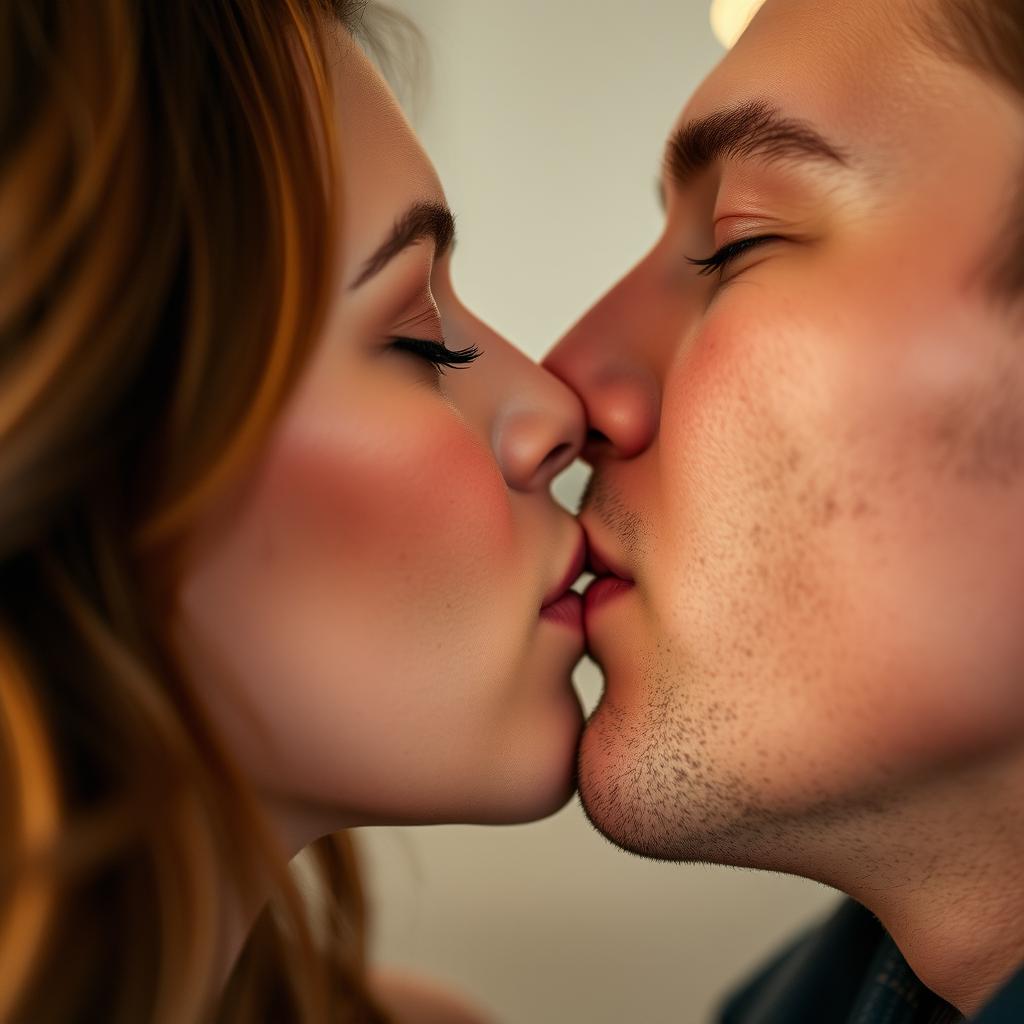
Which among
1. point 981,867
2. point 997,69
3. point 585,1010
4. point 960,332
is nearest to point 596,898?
point 585,1010

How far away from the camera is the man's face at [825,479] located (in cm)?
91

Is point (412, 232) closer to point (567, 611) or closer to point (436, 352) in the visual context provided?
point (436, 352)

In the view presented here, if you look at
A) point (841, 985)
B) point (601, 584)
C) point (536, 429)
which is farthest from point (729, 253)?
point (841, 985)

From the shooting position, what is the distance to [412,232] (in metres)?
1.01

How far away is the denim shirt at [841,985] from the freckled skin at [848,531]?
0.53 feet

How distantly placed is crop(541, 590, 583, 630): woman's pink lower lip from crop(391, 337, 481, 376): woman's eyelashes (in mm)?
269

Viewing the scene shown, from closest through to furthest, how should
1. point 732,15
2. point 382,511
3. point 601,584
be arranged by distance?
point 382,511 → point 601,584 → point 732,15

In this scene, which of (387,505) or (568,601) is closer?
(387,505)

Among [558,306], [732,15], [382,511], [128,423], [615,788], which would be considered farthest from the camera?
[558,306]

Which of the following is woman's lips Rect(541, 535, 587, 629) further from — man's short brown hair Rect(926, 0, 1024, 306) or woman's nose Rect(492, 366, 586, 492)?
man's short brown hair Rect(926, 0, 1024, 306)

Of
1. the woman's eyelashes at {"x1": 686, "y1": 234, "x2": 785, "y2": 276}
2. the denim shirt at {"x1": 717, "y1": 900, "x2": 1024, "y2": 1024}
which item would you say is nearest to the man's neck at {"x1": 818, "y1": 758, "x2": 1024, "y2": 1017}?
the denim shirt at {"x1": 717, "y1": 900, "x2": 1024, "y2": 1024}

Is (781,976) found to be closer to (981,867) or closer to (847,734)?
(981,867)

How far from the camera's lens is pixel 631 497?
1109 mm

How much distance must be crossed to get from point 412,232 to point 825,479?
44cm
